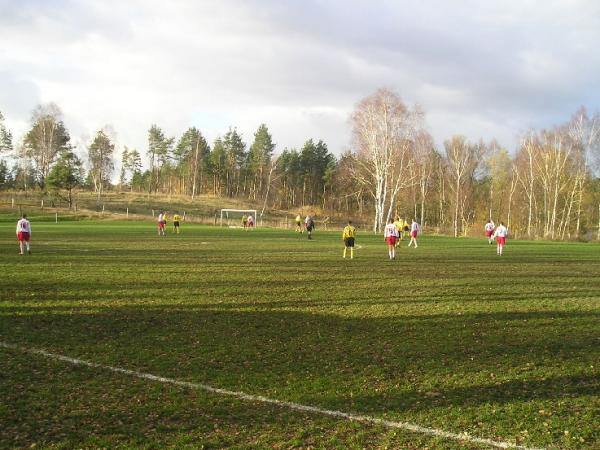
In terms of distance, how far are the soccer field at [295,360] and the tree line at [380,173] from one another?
37551mm

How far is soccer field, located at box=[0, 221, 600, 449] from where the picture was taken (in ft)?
17.3

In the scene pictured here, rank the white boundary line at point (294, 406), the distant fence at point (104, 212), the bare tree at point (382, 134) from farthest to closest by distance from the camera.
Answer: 1. the distant fence at point (104, 212)
2. the bare tree at point (382, 134)
3. the white boundary line at point (294, 406)

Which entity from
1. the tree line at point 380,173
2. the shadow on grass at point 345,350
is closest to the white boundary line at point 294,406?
the shadow on grass at point 345,350

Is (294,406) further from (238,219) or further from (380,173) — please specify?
(238,219)

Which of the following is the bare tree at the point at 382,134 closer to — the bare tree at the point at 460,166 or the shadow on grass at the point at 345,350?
the bare tree at the point at 460,166

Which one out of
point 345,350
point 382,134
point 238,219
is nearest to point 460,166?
point 382,134

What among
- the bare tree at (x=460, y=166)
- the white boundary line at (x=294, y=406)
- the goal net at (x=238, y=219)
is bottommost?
the white boundary line at (x=294, y=406)

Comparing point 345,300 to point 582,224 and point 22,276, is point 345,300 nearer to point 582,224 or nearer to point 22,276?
point 22,276

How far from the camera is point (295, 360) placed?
7.86 meters

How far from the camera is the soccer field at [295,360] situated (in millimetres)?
5277

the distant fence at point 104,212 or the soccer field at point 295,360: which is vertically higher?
the distant fence at point 104,212

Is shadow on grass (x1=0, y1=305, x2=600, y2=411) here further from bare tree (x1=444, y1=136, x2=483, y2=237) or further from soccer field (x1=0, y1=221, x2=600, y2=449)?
bare tree (x1=444, y1=136, x2=483, y2=237)

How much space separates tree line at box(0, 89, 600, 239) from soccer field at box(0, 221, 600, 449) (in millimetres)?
37551

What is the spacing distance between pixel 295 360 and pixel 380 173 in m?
44.6
